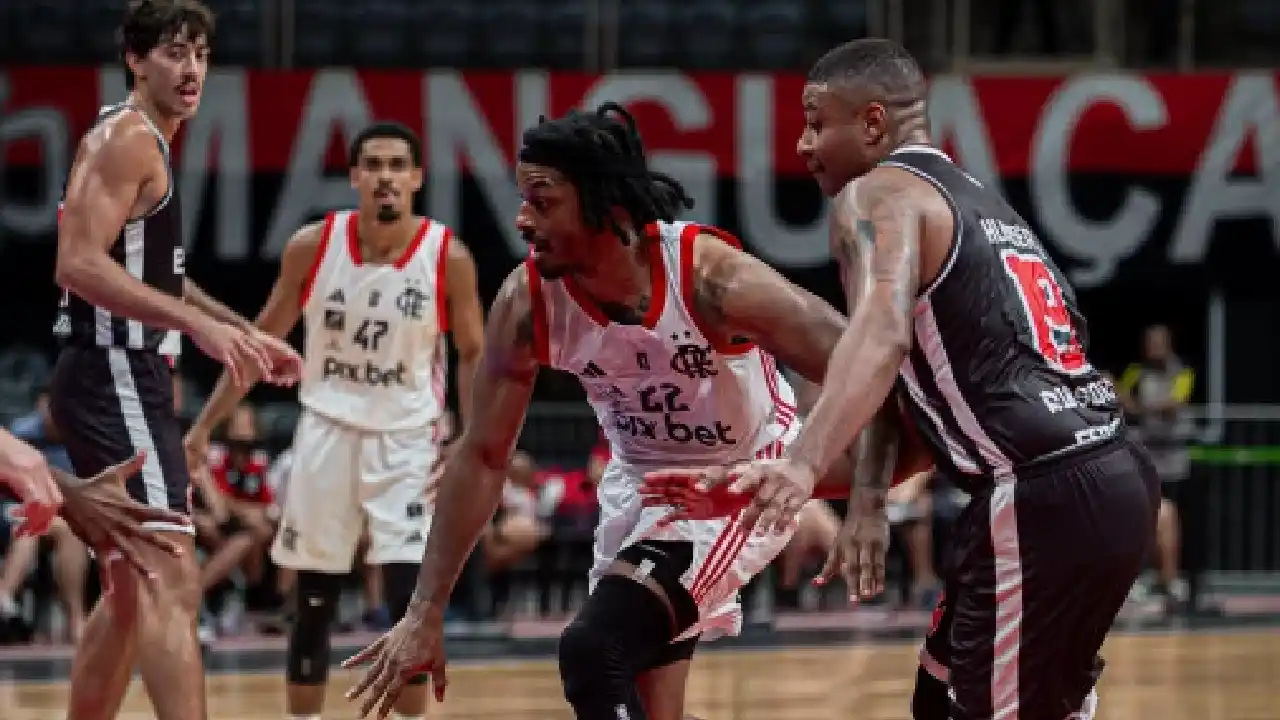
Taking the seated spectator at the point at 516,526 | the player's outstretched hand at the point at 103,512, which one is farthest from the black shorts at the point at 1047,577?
the seated spectator at the point at 516,526

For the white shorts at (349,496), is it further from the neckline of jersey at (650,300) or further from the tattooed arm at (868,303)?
the tattooed arm at (868,303)

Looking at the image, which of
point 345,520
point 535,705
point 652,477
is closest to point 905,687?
point 535,705

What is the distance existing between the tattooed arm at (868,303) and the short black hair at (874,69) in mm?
276

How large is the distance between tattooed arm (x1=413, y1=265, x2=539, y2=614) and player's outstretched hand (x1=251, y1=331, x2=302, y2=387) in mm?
835

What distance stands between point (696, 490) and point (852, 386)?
0.34 meters

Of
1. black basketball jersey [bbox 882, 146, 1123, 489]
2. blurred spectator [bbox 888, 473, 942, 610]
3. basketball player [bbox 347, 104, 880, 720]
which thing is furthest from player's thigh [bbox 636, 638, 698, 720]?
blurred spectator [bbox 888, 473, 942, 610]

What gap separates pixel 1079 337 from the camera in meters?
3.95

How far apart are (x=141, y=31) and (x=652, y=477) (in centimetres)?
266

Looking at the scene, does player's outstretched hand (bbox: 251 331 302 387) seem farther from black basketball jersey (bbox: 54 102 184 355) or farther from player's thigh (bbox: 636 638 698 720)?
player's thigh (bbox: 636 638 698 720)

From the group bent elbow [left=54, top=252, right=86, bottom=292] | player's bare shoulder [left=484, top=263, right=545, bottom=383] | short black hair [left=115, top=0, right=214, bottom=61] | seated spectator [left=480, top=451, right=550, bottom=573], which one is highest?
short black hair [left=115, top=0, right=214, bottom=61]

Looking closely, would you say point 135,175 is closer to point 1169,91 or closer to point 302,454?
point 302,454

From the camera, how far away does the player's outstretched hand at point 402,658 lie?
4113 mm

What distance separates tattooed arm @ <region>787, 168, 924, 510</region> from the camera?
11.0 ft

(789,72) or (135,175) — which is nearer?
(135,175)
